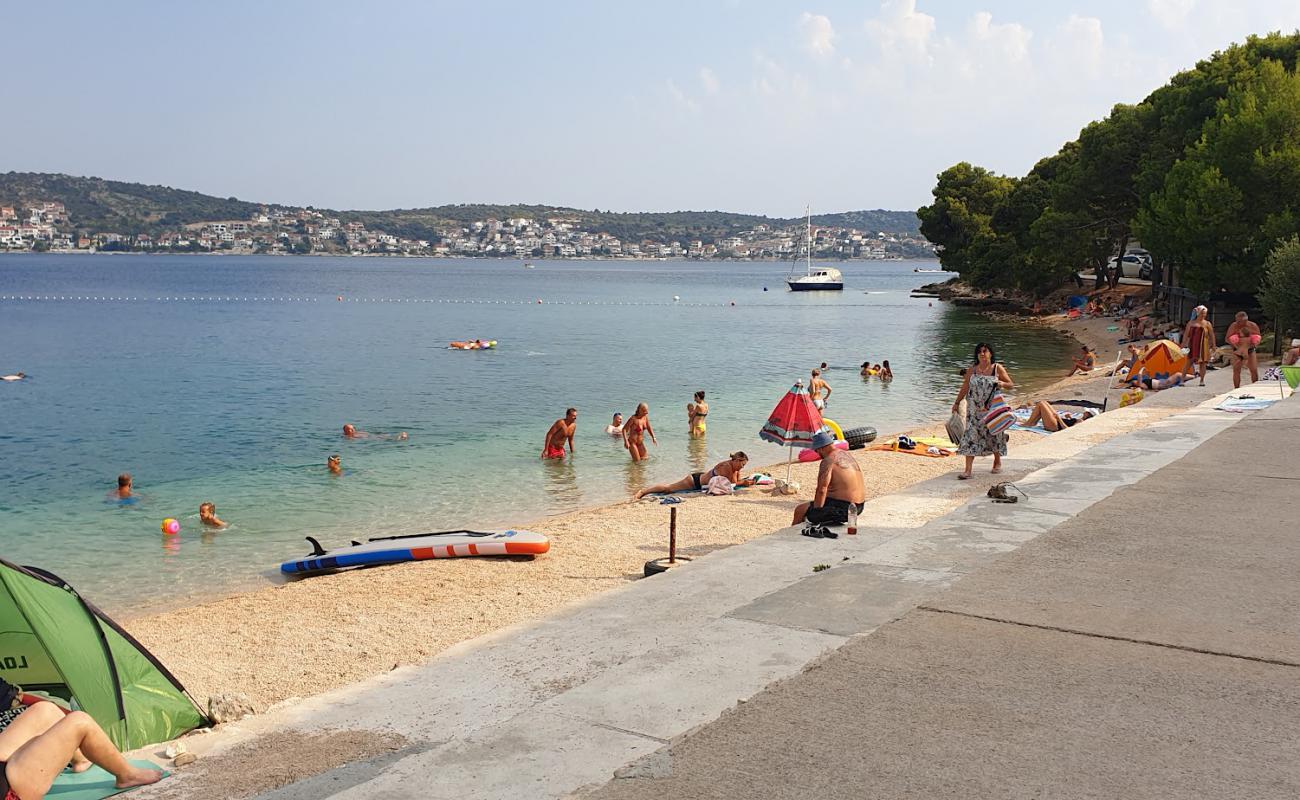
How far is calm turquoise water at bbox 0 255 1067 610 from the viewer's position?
16.7 metres

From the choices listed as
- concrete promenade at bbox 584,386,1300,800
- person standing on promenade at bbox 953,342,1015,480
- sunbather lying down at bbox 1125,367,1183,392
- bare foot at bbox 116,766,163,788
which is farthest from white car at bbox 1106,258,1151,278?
bare foot at bbox 116,766,163,788

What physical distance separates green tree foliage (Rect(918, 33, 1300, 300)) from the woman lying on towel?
34.0m

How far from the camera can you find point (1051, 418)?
20.5 metres

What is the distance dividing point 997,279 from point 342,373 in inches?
1969

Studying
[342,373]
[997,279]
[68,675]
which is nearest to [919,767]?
[68,675]

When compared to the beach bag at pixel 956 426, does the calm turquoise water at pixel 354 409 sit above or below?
below

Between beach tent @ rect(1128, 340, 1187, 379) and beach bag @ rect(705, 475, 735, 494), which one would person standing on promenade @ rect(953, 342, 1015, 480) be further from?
beach tent @ rect(1128, 340, 1187, 379)

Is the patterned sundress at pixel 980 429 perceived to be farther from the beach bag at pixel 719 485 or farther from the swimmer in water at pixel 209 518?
the swimmer in water at pixel 209 518

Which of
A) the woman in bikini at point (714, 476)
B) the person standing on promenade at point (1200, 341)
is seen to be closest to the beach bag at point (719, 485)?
the woman in bikini at point (714, 476)

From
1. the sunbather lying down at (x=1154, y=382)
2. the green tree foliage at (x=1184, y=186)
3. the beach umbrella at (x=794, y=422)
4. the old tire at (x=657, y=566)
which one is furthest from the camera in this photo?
the green tree foliage at (x=1184, y=186)

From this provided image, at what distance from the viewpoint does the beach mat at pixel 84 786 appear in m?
5.08

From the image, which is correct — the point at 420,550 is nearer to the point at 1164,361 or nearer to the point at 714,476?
the point at 714,476

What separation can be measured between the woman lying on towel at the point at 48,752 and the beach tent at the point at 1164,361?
2341 centimetres

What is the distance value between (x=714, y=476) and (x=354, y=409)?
1733 cm
